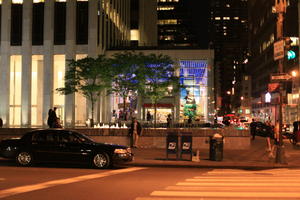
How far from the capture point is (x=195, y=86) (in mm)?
58750

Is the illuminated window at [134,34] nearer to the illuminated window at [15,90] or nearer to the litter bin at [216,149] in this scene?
the illuminated window at [15,90]

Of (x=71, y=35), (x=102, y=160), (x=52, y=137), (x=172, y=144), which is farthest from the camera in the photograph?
(x=71, y=35)

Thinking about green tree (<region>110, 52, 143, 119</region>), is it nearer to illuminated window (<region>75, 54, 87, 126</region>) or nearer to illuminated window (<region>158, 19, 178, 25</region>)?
illuminated window (<region>75, 54, 87, 126</region>)

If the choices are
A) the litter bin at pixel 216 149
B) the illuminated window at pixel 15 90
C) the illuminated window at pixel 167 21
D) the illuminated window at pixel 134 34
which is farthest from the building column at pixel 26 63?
the illuminated window at pixel 167 21

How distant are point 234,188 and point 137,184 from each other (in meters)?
2.70

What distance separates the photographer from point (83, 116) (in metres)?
56.1

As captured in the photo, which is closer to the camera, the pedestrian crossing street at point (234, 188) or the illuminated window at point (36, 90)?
the pedestrian crossing street at point (234, 188)

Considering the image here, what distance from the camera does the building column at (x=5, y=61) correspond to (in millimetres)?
55500

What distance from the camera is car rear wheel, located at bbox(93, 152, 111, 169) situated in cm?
1553

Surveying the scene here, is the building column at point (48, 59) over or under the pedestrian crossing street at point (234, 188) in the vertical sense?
over

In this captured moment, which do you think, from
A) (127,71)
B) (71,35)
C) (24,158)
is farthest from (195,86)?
(24,158)

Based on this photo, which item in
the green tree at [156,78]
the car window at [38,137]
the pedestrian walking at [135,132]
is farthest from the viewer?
the green tree at [156,78]

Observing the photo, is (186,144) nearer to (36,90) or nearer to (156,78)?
(156,78)

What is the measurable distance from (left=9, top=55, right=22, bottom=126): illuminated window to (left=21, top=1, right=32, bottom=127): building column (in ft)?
7.84
